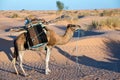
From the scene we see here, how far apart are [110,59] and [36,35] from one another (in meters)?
4.77

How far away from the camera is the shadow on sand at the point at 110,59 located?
17406mm

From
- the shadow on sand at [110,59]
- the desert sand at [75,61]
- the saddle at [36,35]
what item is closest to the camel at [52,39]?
the saddle at [36,35]

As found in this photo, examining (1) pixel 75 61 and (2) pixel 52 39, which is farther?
(1) pixel 75 61

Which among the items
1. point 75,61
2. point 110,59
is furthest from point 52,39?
point 110,59

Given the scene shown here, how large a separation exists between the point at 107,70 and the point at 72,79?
6.91 ft

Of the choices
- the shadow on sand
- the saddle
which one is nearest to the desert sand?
the shadow on sand

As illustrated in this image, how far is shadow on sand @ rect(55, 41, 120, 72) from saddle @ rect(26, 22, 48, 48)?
302cm

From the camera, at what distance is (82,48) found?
20.6 meters

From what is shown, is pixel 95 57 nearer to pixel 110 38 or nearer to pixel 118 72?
pixel 110 38

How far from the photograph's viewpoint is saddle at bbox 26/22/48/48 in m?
15.6

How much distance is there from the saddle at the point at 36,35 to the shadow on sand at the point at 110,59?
9.92 feet

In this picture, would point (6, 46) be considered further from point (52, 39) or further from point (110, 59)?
point (52, 39)

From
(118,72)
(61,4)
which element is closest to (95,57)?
(118,72)

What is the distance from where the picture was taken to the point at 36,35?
51.5ft
